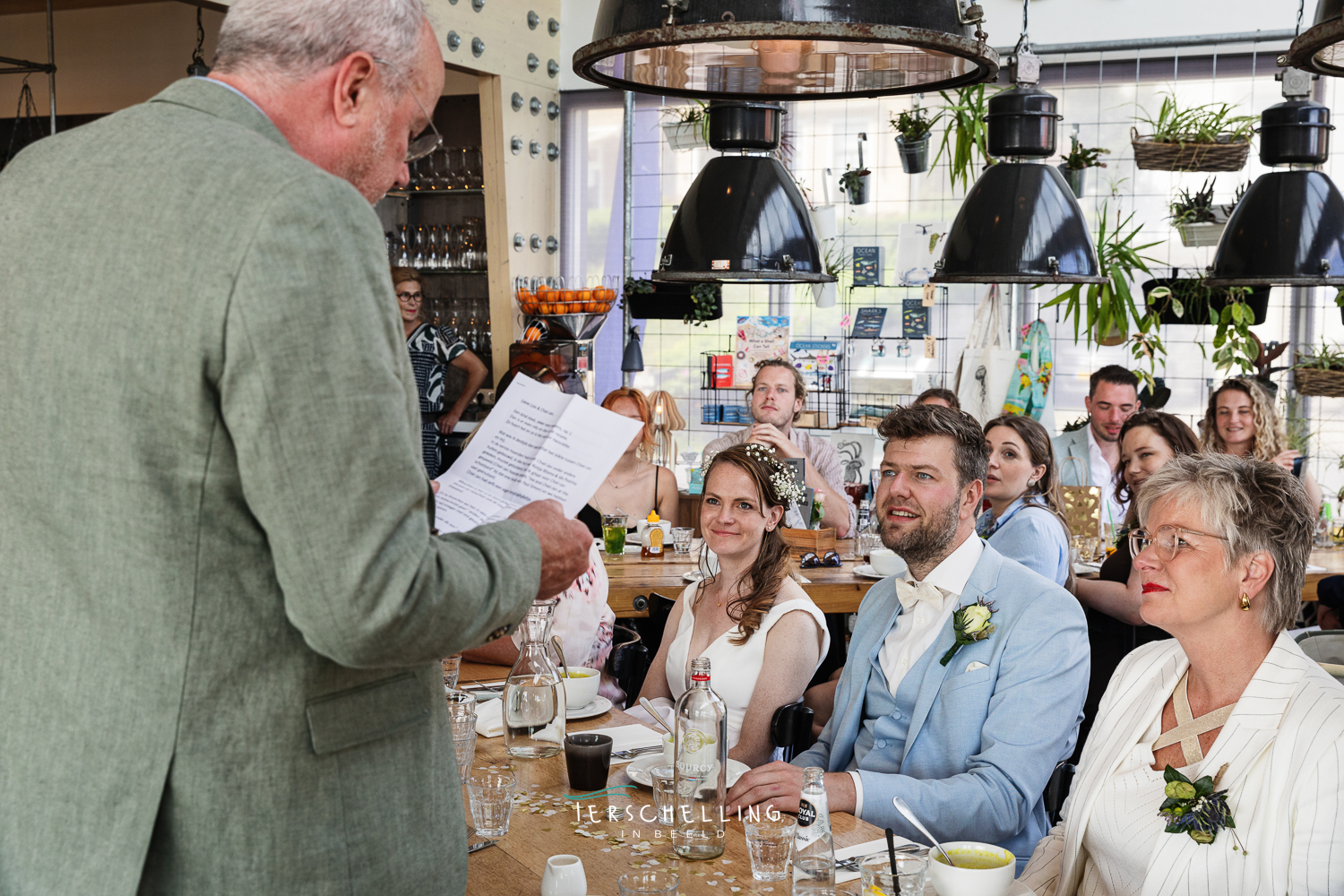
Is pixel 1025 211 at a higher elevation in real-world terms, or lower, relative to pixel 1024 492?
higher

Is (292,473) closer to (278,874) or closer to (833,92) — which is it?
(278,874)

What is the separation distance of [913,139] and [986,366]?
4.60 ft

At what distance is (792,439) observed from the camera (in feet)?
20.5

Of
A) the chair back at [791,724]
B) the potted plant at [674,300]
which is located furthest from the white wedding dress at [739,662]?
the potted plant at [674,300]

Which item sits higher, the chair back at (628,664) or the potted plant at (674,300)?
the potted plant at (674,300)

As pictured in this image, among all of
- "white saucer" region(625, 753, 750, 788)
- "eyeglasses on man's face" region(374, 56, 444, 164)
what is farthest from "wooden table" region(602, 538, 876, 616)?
"eyeglasses on man's face" region(374, 56, 444, 164)

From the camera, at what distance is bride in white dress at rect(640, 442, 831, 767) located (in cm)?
311

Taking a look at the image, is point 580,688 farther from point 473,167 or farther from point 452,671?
point 473,167

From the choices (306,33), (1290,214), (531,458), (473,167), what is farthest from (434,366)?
(306,33)

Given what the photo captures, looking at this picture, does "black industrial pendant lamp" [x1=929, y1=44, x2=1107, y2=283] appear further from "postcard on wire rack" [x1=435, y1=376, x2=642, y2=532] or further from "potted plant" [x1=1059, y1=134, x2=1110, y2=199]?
"potted plant" [x1=1059, y1=134, x2=1110, y2=199]

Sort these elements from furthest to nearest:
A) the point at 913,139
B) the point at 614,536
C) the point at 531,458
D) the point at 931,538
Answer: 1. the point at 913,139
2. the point at 614,536
3. the point at 931,538
4. the point at 531,458

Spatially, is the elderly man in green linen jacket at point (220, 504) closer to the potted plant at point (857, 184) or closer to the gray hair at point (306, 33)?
the gray hair at point (306, 33)

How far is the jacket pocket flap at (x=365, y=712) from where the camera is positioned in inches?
49.9

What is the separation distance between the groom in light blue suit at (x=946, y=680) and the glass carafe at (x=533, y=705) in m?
0.45
